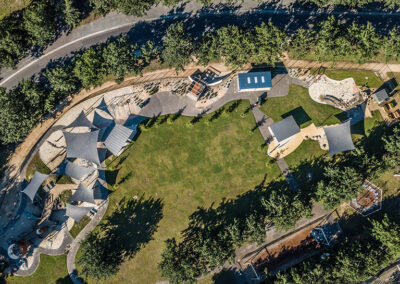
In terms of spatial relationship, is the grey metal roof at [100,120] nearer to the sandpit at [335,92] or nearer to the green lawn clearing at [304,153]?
the green lawn clearing at [304,153]

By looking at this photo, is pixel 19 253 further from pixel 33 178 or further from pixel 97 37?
pixel 97 37

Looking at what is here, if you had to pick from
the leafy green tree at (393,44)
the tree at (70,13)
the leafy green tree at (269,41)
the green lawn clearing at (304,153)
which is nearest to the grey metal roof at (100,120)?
the tree at (70,13)

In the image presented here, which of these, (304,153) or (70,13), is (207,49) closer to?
(304,153)

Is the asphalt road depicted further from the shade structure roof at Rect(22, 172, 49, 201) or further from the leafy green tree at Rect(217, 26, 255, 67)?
the shade structure roof at Rect(22, 172, 49, 201)

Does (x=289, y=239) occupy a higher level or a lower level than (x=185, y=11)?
lower

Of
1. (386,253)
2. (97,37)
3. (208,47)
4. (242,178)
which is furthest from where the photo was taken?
(97,37)

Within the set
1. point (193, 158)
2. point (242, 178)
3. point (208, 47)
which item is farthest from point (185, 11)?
point (242, 178)
